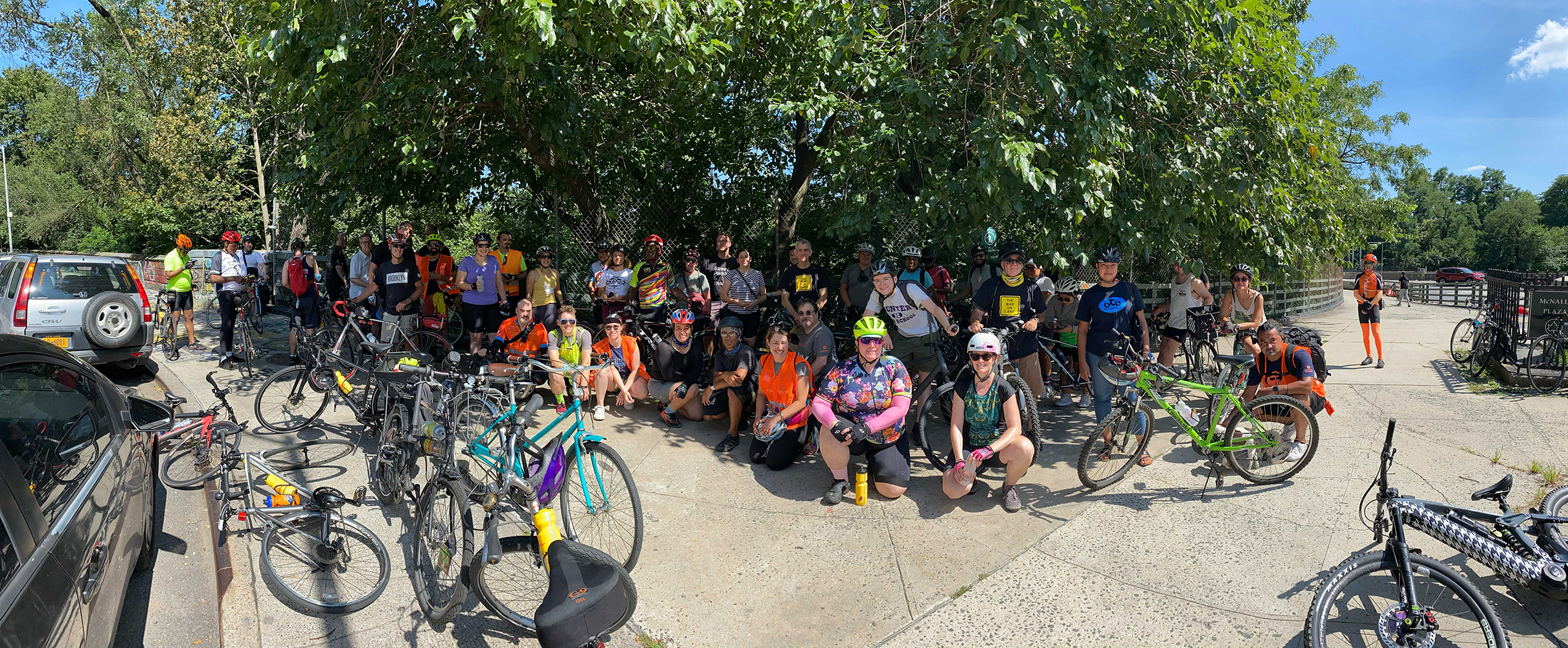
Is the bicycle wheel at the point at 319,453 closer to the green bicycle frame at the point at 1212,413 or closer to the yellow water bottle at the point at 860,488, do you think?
the yellow water bottle at the point at 860,488

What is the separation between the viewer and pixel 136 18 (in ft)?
86.5

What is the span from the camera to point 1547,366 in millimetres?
8539

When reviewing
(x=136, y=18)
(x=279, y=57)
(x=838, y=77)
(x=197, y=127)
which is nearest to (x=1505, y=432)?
(x=838, y=77)

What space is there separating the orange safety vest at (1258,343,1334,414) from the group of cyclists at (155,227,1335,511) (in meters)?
0.01

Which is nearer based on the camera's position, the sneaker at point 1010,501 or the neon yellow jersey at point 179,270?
the sneaker at point 1010,501

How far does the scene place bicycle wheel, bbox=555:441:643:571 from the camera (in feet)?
13.3

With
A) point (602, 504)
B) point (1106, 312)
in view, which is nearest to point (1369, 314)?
point (1106, 312)

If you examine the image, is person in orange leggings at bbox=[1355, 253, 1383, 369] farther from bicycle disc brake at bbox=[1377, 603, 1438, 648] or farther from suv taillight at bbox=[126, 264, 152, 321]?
suv taillight at bbox=[126, 264, 152, 321]

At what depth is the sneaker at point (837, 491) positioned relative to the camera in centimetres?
549

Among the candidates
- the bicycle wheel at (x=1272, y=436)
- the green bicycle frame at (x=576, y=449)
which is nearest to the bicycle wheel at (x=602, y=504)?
the green bicycle frame at (x=576, y=449)

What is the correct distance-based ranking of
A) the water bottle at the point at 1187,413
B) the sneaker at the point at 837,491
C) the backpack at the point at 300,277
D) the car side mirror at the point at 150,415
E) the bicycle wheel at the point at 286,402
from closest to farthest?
the car side mirror at the point at 150,415
the sneaker at the point at 837,491
the water bottle at the point at 1187,413
the bicycle wheel at the point at 286,402
the backpack at the point at 300,277

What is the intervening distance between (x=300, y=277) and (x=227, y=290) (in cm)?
84

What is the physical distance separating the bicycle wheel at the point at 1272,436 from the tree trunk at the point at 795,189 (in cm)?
661

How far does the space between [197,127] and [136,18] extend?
700 cm
